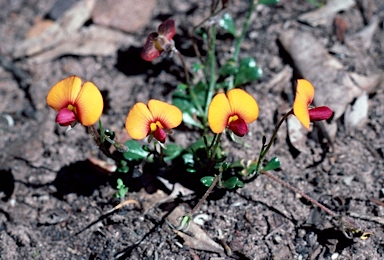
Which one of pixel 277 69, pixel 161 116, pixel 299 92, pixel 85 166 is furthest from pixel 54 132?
pixel 299 92

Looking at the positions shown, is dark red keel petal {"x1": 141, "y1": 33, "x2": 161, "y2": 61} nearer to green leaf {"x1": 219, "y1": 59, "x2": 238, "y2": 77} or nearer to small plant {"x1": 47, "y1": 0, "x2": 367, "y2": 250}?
small plant {"x1": 47, "y1": 0, "x2": 367, "y2": 250}

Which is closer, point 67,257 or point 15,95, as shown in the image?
point 67,257

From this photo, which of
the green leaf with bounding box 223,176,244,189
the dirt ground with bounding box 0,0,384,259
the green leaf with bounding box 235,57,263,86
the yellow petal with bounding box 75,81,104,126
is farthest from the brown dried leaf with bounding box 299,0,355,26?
the yellow petal with bounding box 75,81,104,126

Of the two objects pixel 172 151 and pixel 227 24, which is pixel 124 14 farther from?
pixel 172 151

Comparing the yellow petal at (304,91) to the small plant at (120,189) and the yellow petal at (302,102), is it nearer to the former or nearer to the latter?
the yellow petal at (302,102)

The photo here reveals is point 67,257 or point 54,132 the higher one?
point 54,132

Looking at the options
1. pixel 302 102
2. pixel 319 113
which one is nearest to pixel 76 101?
pixel 302 102

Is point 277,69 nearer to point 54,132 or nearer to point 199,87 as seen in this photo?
point 199,87
